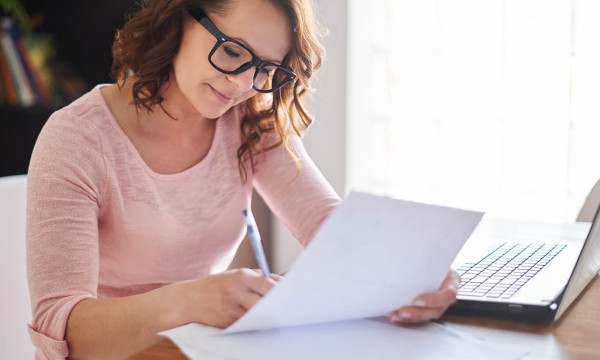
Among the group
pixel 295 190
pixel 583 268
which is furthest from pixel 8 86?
pixel 583 268

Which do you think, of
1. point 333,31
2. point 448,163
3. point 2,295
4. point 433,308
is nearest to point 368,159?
point 448,163

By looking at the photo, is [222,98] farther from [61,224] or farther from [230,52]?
[61,224]

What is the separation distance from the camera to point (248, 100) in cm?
140

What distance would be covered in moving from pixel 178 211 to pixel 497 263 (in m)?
0.58

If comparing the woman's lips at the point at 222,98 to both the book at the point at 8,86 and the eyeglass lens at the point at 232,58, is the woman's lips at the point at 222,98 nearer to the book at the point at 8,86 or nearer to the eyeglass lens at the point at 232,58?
the eyeglass lens at the point at 232,58

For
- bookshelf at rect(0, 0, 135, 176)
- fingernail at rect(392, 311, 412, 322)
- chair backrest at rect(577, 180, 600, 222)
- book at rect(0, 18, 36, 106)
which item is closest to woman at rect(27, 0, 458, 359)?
fingernail at rect(392, 311, 412, 322)

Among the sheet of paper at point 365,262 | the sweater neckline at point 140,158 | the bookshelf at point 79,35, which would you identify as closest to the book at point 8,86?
the bookshelf at point 79,35

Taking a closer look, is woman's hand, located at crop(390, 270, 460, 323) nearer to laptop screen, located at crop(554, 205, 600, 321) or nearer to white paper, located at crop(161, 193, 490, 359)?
white paper, located at crop(161, 193, 490, 359)

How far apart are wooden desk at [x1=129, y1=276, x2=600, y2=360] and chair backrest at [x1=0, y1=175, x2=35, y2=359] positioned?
64cm

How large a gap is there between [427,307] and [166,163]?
0.65 meters

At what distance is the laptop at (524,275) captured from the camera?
0.82 metres

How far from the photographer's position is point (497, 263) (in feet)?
3.47

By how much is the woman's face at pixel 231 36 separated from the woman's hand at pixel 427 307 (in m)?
0.55

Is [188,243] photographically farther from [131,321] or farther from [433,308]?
[433,308]
